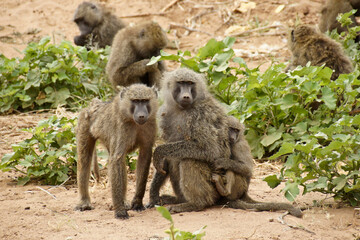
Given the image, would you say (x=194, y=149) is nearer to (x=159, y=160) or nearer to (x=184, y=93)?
(x=159, y=160)

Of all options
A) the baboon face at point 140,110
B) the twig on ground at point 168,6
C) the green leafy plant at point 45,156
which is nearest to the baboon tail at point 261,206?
the baboon face at point 140,110

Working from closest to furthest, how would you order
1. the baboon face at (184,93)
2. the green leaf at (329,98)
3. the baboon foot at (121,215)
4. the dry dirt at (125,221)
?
1. the dry dirt at (125,221)
2. the baboon foot at (121,215)
3. the baboon face at (184,93)
4. the green leaf at (329,98)

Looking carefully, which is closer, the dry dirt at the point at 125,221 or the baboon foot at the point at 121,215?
the dry dirt at the point at 125,221

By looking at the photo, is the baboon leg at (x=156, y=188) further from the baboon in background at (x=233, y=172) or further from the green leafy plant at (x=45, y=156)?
the green leafy plant at (x=45, y=156)

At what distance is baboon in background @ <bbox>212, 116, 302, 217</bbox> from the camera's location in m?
4.46

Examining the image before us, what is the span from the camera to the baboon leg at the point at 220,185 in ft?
14.8

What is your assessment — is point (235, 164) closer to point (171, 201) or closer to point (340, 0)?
point (171, 201)

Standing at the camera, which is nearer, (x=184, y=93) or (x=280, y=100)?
(x=184, y=93)

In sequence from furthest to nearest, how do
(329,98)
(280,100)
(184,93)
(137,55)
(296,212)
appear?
(137,55), (280,100), (329,98), (184,93), (296,212)

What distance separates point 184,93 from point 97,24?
6058 mm

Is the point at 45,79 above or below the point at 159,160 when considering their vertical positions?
above

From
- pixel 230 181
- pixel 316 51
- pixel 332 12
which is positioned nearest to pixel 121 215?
pixel 230 181

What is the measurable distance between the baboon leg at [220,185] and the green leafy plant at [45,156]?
1.76 m

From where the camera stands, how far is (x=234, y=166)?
4.59 m
